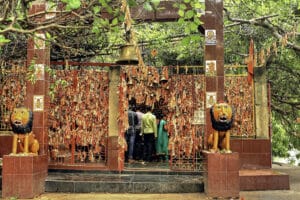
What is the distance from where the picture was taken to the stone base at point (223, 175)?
23.4 feet

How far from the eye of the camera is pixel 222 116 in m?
7.29

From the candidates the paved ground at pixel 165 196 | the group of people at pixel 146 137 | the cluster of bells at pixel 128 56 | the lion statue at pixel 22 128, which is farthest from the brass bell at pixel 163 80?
the lion statue at pixel 22 128

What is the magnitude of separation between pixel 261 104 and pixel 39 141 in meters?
5.30

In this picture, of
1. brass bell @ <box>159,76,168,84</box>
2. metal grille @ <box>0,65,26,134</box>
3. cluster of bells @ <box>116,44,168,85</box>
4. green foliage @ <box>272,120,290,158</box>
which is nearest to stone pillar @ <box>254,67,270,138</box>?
brass bell @ <box>159,76,168,84</box>

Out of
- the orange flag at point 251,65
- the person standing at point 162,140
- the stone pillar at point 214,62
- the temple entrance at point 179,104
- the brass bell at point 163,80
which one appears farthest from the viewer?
the person standing at point 162,140

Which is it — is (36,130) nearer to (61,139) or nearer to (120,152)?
(61,139)

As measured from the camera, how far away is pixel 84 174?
877 centimetres

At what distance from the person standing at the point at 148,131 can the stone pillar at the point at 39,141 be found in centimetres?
343

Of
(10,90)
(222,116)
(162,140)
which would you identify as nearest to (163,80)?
(222,116)

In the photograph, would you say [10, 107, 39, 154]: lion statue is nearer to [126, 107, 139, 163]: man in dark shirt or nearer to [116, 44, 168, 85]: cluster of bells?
[116, 44, 168, 85]: cluster of bells

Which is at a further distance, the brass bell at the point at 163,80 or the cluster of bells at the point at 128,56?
the brass bell at the point at 163,80

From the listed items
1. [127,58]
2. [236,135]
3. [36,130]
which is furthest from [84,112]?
[236,135]

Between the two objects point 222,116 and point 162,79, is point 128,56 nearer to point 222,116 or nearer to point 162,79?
point 162,79

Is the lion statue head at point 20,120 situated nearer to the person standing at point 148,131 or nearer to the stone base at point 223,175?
the stone base at point 223,175
